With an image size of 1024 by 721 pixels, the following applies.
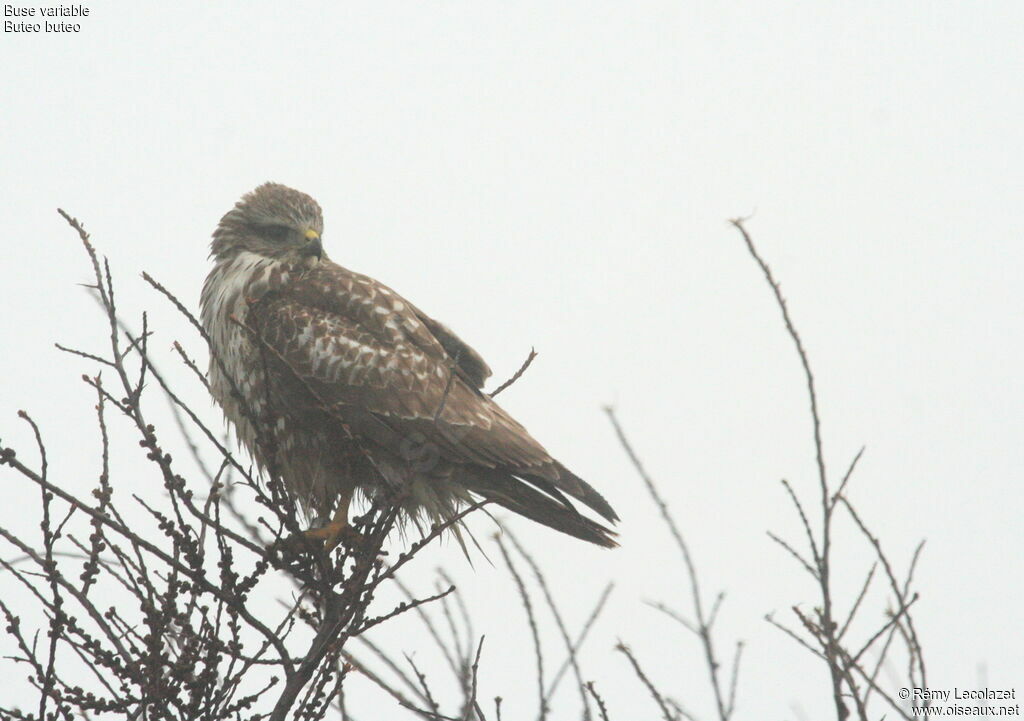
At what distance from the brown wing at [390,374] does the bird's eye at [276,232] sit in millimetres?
450

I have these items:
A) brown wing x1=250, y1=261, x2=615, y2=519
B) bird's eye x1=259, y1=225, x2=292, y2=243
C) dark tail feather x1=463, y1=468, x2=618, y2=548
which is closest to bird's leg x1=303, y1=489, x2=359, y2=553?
A: brown wing x1=250, y1=261, x2=615, y2=519

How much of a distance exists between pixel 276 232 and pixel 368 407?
134 cm

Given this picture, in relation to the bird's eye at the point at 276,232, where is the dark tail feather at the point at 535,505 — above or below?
below

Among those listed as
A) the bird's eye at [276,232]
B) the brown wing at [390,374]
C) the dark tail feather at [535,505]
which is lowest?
the dark tail feather at [535,505]

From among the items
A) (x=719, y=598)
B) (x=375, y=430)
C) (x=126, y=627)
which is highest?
(x=375, y=430)

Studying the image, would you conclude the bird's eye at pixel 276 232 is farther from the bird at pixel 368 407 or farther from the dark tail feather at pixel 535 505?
the dark tail feather at pixel 535 505

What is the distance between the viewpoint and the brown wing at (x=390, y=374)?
4.66 m

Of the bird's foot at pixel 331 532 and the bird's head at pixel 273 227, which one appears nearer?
the bird's foot at pixel 331 532

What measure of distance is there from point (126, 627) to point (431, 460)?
1.70 m

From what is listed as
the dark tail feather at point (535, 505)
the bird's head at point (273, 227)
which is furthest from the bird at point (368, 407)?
the bird's head at point (273, 227)

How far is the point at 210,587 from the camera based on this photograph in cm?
325

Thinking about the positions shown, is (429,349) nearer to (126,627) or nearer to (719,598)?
(719,598)

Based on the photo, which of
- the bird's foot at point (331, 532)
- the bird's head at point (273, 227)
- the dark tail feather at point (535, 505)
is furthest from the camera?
the bird's head at point (273, 227)

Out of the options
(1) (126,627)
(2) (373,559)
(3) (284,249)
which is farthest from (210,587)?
(3) (284,249)
